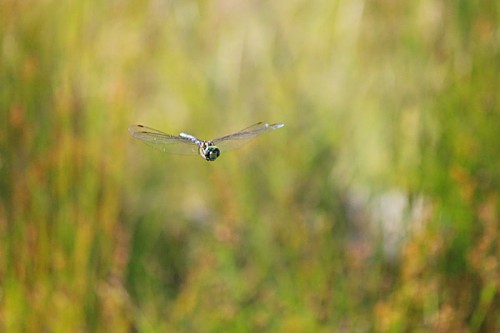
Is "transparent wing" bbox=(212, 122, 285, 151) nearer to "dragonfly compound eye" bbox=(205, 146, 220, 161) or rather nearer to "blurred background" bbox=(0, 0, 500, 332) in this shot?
"dragonfly compound eye" bbox=(205, 146, 220, 161)

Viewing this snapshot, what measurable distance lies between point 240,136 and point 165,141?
106mm

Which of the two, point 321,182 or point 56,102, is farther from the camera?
point 321,182

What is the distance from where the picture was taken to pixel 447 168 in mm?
2307

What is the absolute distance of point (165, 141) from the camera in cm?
119

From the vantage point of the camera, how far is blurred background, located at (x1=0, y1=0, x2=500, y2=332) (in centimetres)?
211

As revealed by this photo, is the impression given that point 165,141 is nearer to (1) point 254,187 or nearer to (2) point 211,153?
(2) point 211,153

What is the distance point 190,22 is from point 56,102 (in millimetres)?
1182

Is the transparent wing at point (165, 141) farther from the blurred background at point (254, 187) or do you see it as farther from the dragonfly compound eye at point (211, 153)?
the blurred background at point (254, 187)

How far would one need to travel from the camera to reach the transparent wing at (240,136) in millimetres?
1180

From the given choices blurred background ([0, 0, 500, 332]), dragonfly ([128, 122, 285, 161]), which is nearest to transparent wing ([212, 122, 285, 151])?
dragonfly ([128, 122, 285, 161])

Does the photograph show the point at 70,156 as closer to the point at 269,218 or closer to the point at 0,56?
the point at 0,56

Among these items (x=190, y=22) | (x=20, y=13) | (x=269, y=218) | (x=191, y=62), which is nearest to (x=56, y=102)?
(x=20, y=13)

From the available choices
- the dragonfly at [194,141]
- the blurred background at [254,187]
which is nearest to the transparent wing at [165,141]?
the dragonfly at [194,141]

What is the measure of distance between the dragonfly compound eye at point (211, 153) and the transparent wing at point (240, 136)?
0.01m
